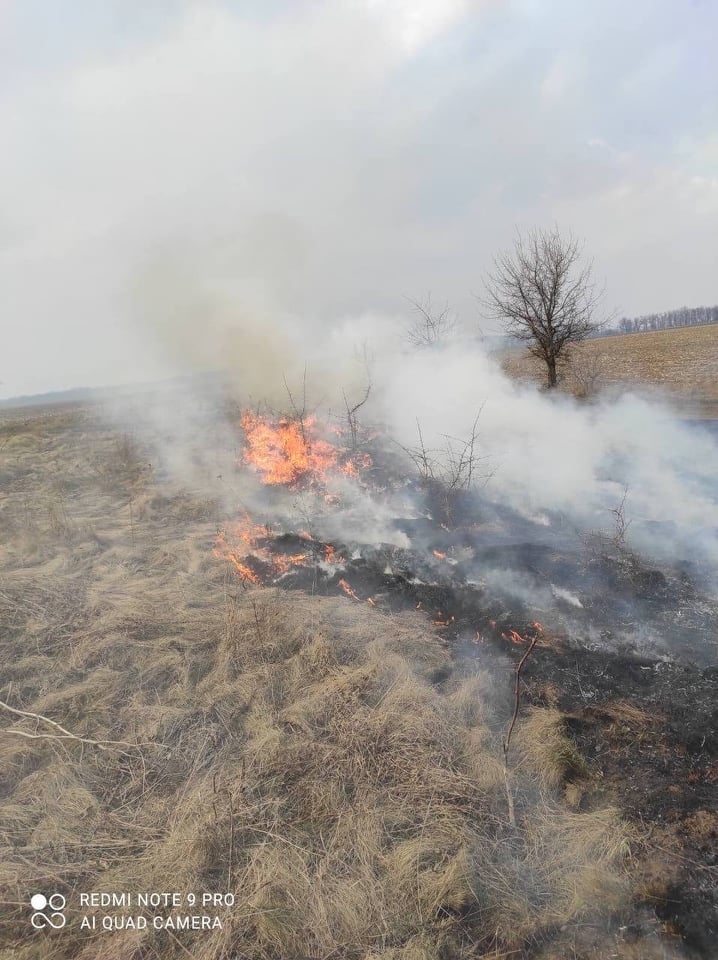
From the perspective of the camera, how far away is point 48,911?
113 inches

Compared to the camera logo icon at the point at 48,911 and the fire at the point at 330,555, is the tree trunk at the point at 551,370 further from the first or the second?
the camera logo icon at the point at 48,911

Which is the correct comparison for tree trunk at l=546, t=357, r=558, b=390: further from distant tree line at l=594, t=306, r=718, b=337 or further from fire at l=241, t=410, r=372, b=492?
distant tree line at l=594, t=306, r=718, b=337

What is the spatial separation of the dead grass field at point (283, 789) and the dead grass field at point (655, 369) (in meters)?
16.3

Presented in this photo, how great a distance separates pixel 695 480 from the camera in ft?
28.9

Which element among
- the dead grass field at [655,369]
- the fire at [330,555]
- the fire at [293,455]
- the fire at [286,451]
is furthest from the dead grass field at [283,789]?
the dead grass field at [655,369]

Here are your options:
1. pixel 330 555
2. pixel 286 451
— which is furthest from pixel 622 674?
pixel 286 451

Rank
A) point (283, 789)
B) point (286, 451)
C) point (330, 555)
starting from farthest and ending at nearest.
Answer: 1. point (286, 451)
2. point (330, 555)
3. point (283, 789)

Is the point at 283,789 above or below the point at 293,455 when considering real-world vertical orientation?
below

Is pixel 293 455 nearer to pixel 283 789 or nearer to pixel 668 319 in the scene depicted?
pixel 283 789

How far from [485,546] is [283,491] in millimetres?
5253

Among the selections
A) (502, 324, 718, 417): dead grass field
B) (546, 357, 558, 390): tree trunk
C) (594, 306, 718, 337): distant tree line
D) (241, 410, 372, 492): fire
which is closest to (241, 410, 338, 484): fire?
(241, 410, 372, 492): fire

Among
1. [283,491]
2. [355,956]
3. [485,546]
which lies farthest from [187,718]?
[283,491]

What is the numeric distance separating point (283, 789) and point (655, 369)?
3452 centimetres

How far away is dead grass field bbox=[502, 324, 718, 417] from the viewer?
19.8 meters
